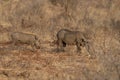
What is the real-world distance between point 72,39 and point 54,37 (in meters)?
1.29

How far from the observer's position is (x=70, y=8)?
19906 millimetres

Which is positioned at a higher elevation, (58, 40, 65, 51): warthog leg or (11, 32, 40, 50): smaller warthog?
(11, 32, 40, 50): smaller warthog

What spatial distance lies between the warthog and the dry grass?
227 millimetres

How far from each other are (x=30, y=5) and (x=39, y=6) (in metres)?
0.47

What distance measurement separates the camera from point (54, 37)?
18016 millimetres

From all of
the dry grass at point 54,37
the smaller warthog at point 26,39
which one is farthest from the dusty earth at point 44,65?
the smaller warthog at point 26,39

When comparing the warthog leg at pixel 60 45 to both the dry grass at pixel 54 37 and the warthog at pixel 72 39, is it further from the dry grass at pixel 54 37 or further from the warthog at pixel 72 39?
the dry grass at pixel 54 37

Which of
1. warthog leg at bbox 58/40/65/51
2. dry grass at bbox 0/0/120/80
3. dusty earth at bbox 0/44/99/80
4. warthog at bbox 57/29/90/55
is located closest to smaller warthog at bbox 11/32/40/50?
dry grass at bbox 0/0/120/80

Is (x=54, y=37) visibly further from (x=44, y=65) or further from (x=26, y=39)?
(x=44, y=65)

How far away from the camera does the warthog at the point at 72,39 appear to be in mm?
16844

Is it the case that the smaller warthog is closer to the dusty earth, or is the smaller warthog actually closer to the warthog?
the dusty earth

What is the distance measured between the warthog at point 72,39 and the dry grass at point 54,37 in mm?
227

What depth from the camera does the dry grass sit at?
1494 cm

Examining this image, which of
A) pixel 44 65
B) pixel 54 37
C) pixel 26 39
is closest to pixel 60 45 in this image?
pixel 54 37
